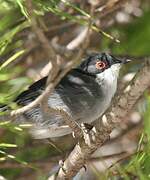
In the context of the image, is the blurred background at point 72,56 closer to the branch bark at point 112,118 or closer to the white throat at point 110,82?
the white throat at point 110,82

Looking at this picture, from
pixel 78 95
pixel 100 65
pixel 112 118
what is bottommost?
pixel 112 118

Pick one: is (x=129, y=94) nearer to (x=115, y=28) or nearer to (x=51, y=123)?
(x=51, y=123)

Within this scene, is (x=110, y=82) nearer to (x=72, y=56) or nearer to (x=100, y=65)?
(x=100, y=65)

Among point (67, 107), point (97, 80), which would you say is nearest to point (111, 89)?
point (97, 80)

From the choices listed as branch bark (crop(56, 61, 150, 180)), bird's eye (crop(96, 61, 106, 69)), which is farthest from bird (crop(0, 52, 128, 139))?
branch bark (crop(56, 61, 150, 180))

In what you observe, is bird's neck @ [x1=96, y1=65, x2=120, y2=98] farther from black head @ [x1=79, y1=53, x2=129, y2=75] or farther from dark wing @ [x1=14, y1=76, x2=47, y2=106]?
dark wing @ [x1=14, y1=76, x2=47, y2=106]

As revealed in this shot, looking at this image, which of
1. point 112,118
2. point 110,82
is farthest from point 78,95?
point 112,118

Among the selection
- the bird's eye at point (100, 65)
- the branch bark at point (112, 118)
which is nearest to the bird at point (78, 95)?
the bird's eye at point (100, 65)
